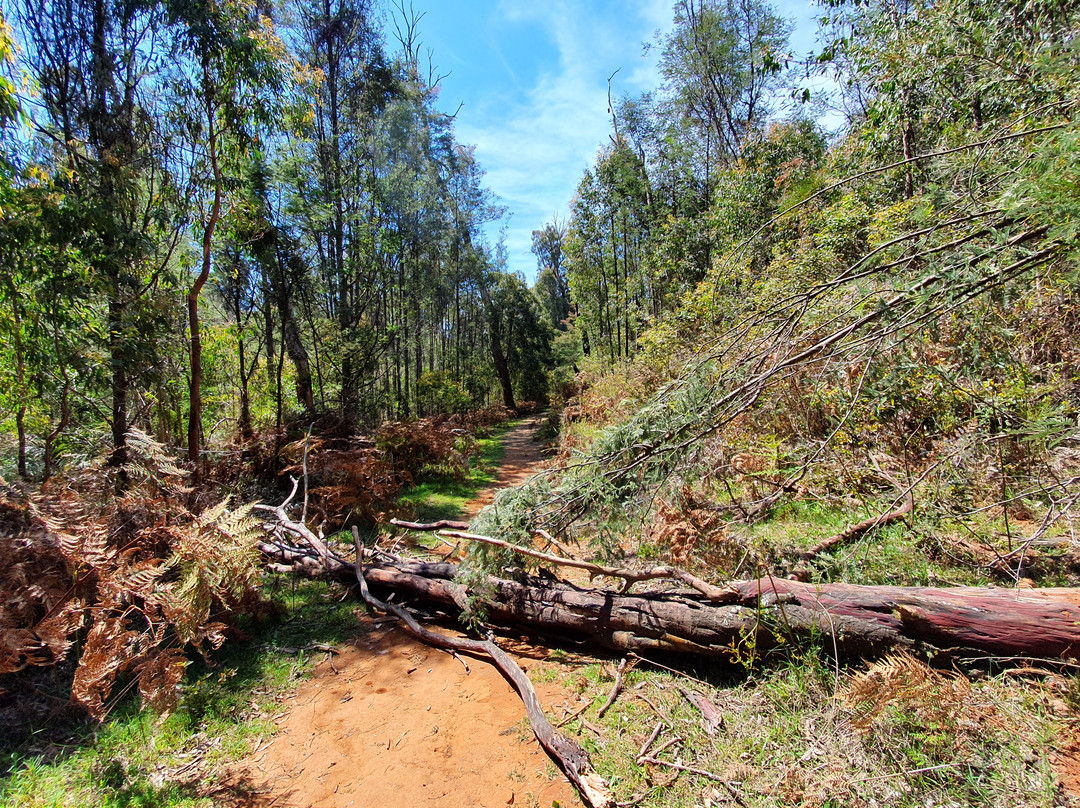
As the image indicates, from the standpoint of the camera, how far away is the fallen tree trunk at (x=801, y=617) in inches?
87.0

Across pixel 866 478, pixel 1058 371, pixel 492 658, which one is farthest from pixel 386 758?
pixel 1058 371

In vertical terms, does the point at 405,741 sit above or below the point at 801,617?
below

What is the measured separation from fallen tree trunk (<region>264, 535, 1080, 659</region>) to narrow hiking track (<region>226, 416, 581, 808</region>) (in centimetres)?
46

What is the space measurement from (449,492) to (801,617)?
22.5 feet

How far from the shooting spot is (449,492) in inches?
340

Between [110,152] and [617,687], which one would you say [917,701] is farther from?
[110,152]

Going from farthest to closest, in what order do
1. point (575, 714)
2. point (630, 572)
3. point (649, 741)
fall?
1. point (630, 572)
2. point (575, 714)
3. point (649, 741)

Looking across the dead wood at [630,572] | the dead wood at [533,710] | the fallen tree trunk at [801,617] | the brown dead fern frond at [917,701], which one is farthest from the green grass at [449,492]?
the brown dead fern frond at [917,701]

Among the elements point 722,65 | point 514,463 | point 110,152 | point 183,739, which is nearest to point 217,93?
point 110,152

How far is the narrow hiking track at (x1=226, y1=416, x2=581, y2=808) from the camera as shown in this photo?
2322 millimetres

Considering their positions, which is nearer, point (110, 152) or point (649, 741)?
point (649, 741)

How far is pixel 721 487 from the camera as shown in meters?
5.16

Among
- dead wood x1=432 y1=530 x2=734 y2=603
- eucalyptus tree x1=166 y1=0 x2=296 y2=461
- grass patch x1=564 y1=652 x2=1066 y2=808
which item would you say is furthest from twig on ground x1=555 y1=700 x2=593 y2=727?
eucalyptus tree x1=166 y1=0 x2=296 y2=461

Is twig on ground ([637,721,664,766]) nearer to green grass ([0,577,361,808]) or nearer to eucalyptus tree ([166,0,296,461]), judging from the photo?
green grass ([0,577,361,808])
